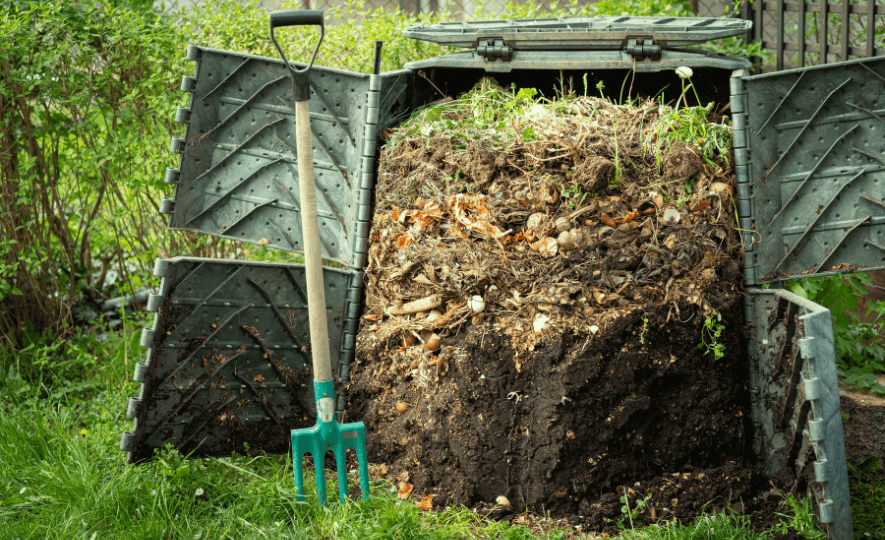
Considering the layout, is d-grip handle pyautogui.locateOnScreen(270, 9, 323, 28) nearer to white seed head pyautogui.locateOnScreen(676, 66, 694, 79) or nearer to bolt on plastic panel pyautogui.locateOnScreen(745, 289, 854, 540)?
white seed head pyautogui.locateOnScreen(676, 66, 694, 79)

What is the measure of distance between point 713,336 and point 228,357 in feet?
6.84

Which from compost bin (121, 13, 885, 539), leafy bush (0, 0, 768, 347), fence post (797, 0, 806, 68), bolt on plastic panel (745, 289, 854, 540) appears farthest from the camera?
fence post (797, 0, 806, 68)

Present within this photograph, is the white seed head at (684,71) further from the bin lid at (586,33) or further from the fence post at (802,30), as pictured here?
the fence post at (802,30)

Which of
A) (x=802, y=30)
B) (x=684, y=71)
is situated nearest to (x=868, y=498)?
(x=684, y=71)

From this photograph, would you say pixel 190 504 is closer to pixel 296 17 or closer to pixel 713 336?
pixel 296 17

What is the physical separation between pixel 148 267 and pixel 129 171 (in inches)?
33.6

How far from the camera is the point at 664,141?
2.90m

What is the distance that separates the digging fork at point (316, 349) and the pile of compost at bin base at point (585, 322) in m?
0.33

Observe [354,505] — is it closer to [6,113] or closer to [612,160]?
[612,160]

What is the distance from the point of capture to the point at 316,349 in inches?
110

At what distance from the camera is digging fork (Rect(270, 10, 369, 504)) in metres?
2.66

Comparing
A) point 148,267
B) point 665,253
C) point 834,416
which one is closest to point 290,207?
point 665,253

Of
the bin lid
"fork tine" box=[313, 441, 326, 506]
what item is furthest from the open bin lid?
"fork tine" box=[313, 441, 326, 506]

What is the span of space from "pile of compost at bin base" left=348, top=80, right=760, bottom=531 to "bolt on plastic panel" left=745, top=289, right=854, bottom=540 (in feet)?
0.24
